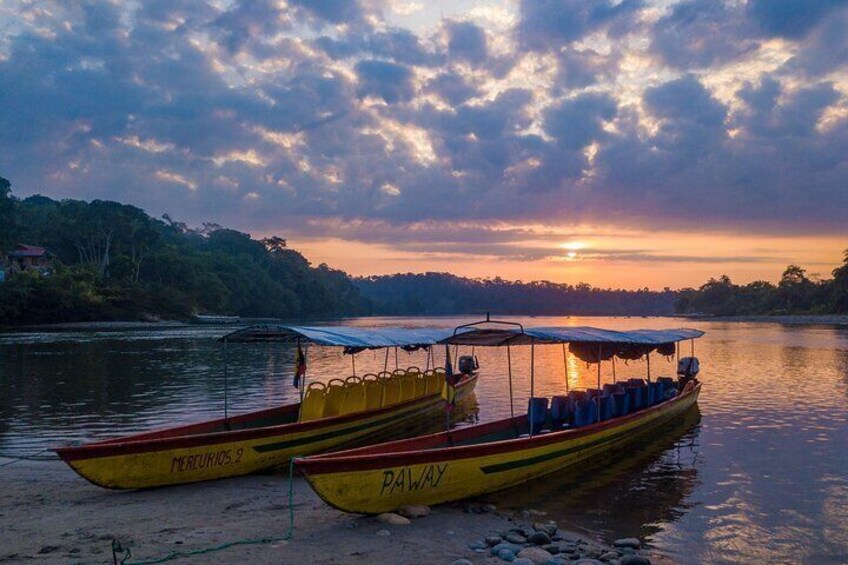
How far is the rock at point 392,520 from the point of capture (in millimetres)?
9781

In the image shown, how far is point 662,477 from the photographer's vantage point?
14.2 metres

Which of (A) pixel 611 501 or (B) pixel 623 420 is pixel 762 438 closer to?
(B) pixel 623 420

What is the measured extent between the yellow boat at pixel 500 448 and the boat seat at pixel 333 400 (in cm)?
322

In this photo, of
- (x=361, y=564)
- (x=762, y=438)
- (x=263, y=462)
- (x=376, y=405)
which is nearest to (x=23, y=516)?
(x=263, y=462)

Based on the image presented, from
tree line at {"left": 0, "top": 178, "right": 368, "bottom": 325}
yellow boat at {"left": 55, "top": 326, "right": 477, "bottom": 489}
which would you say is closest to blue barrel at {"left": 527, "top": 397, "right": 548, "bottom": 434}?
yellow boat at {"left": 55, "top": 326, "right": 477, "bottom": 489}

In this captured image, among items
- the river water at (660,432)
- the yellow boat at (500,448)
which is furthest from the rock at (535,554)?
the yellow boat at (500,448)

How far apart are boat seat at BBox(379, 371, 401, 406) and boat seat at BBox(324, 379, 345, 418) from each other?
2.24 m

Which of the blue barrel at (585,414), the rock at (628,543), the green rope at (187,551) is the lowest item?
the rock at (628,543)

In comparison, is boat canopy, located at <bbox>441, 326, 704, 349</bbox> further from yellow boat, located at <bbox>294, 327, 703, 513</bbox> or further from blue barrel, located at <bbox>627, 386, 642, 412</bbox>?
blue barrel, located at <bbox>627, 386, 642, 412</bbox>

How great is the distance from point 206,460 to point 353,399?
4.83 metres

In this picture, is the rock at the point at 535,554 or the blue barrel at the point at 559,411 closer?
the rock at the point at 535,554

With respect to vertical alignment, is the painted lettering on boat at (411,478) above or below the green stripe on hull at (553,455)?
above

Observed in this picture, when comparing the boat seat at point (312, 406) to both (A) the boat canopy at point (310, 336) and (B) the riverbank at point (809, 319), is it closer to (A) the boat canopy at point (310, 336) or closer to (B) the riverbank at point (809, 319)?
(A) the boat canopy at point (310, 336)

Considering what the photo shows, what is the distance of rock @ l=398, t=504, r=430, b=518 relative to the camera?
10180 mm
